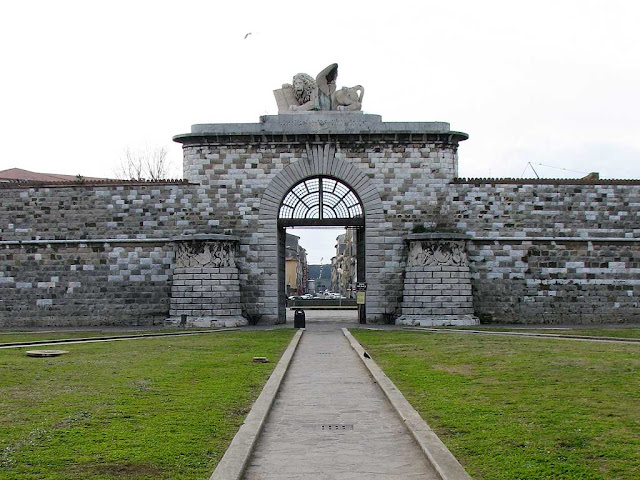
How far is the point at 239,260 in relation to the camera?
93.4 feet

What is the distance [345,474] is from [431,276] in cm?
2004

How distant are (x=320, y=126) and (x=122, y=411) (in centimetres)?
1997

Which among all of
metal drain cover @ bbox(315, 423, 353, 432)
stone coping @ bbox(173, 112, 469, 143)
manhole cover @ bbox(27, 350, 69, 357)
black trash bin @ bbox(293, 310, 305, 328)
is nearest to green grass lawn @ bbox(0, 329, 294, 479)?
manhole cover @ bbox(27, 350, 69, 357)

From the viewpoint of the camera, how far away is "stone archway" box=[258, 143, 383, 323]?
2839cm

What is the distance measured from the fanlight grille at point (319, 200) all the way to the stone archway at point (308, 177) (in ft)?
1.55

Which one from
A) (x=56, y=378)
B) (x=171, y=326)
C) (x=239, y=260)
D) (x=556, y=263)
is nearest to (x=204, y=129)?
(x=239, y=260)

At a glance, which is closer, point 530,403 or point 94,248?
point 530,403

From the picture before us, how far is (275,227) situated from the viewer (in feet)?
93.9

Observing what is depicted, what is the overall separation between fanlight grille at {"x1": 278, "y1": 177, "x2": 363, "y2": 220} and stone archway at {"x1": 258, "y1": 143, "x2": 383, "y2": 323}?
1.55 ft

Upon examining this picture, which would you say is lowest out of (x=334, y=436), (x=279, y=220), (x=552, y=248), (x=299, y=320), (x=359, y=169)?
(x=334, y=436)

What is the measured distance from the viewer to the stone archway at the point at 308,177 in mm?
28391

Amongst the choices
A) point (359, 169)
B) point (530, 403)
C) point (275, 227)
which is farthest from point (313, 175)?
point (530, 403)

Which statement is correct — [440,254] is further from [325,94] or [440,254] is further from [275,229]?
[325,94]

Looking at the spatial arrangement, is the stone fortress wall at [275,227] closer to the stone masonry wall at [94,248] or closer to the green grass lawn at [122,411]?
the stone masonry wall at [94,248]
